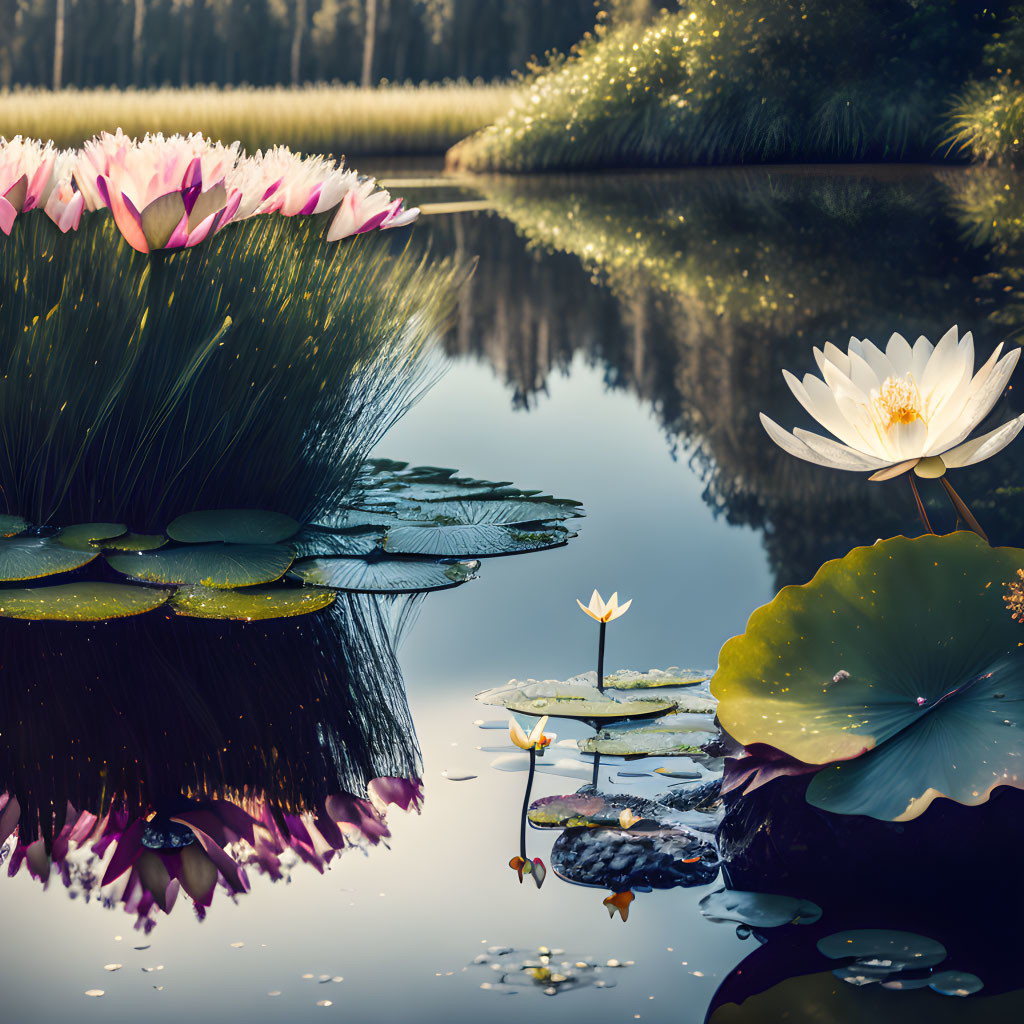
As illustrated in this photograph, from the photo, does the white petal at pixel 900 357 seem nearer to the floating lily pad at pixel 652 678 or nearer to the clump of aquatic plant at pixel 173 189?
the floating lily pad at pixel 652 678

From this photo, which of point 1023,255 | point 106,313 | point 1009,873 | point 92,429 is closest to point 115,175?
point 106,313

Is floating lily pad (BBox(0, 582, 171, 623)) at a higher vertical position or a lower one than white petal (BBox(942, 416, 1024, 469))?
lower

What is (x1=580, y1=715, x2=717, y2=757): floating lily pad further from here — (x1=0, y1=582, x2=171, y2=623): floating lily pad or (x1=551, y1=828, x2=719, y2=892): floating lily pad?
(x1=0, y1=582, x2=171, y2=623): floating lily pad

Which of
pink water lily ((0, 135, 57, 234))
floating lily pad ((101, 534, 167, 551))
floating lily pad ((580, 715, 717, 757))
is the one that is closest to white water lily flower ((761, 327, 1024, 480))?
floating lily pad ((580, 715, 717, 757))

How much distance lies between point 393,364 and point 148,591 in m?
0.88

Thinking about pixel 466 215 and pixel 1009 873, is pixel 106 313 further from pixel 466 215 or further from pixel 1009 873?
pixel 466 215

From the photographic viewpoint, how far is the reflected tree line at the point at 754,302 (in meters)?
3.83

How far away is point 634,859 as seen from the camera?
5.46 ft

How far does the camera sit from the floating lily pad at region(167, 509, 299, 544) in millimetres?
2883

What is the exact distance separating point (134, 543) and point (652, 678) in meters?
1.25

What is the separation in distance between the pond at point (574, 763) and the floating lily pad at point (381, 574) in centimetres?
5

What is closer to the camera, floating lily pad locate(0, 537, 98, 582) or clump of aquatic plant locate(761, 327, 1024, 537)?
clump of aquatic plant locate(761, 327, 1024, 537)

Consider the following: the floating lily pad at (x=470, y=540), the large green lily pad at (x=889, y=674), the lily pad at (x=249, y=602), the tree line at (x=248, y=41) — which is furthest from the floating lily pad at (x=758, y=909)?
the tree line at (x=248, y=41)

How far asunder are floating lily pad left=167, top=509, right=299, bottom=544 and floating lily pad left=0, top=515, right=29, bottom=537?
1.02ft
